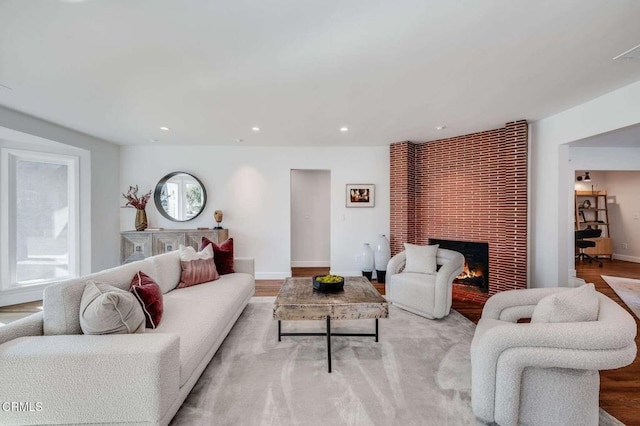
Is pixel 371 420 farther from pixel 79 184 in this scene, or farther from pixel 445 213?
pixel 79 184

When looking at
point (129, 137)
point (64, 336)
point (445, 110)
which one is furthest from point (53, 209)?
point (445, 110)

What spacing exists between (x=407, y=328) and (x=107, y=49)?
3711mm

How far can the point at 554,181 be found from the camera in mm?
3463

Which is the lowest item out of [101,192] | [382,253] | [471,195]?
[382,253]

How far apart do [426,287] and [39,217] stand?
19.0ft

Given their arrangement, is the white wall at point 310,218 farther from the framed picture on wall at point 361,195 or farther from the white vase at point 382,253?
the white vase at point 382,253

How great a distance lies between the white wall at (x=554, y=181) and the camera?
9.87 feet

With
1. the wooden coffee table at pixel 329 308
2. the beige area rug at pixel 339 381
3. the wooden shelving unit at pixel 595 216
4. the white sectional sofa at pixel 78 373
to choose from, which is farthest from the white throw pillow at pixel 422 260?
the wooden shelving unit at pixel 595 216

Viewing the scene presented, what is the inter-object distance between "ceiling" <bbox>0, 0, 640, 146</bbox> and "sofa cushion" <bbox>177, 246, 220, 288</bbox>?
5.82ft

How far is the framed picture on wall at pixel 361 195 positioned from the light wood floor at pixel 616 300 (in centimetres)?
157

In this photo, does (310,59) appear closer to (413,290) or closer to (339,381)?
(339,381)

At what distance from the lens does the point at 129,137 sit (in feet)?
14.2

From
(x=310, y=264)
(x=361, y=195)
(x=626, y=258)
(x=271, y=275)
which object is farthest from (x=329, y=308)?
(x=626, y=258)

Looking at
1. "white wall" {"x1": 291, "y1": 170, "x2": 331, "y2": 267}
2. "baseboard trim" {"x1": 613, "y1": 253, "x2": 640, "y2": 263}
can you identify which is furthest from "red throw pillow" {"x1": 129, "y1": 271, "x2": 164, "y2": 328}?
"baseboard trim" {"x1": 613, "y1": 253, "x2": 640, "y2": 263}
